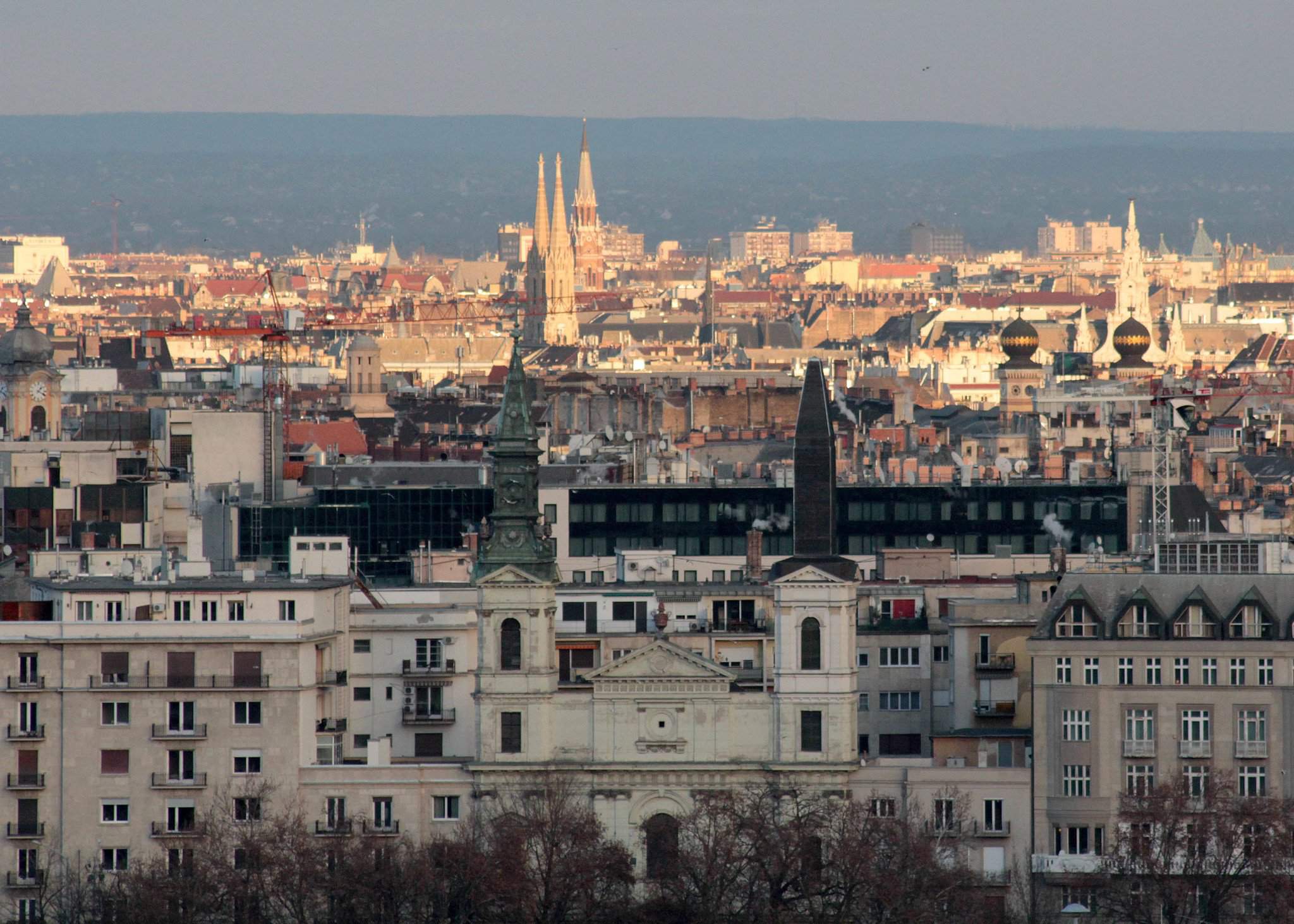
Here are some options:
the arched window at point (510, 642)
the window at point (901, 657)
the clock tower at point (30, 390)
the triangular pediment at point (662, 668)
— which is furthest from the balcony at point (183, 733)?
the clock tower at point (30, 390)

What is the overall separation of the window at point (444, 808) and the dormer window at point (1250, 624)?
36.9 ft

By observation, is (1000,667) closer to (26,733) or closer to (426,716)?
(426,716)

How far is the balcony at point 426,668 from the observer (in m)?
66.9

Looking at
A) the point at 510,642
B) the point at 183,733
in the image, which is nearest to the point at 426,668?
the point at 510,642

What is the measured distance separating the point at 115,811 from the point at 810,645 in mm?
10243

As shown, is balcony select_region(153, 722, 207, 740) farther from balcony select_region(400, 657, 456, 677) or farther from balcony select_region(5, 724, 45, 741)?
balcony select_region(400, 657, 456, 677)

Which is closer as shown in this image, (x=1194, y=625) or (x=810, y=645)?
(x=1194, y=625)

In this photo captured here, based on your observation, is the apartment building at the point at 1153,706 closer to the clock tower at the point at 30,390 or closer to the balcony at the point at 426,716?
the balcony at the point at 426,716

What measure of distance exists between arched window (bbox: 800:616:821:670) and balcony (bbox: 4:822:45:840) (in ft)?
36.4

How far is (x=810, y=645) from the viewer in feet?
206

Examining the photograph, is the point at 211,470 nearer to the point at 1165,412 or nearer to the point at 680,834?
the point at 1165,412

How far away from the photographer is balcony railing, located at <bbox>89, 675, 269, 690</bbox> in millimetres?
62469

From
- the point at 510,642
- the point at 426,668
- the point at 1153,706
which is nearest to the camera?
Result: the point at 1153,706

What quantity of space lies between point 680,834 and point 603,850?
5.74 ft
